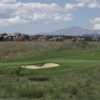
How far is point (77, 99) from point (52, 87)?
3.83 m

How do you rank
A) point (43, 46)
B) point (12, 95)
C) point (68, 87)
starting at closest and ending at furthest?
point (12, 95)
point (68, 87)
point (43, 46)

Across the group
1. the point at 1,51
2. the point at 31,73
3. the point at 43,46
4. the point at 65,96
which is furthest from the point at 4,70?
the point at 43,46

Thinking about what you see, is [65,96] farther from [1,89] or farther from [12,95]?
[1,89]

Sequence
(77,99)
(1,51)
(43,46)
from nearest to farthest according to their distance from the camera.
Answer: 1. (77,99)
2. (1,51)
3. (43,46)

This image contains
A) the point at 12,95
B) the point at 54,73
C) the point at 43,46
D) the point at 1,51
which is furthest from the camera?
the point at 43,46

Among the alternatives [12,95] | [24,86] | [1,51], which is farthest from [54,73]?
[1,51]

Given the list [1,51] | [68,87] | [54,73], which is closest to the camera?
[68,87]

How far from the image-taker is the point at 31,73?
39750 mm

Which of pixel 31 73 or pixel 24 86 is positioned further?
pixel 31 73

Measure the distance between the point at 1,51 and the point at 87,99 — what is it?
65687 mm

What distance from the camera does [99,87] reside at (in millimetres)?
24297

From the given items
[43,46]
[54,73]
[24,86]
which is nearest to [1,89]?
[24,86]

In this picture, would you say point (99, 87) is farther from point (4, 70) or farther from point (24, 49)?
point (24, 49)

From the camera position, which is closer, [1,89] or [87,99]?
[87,99]
